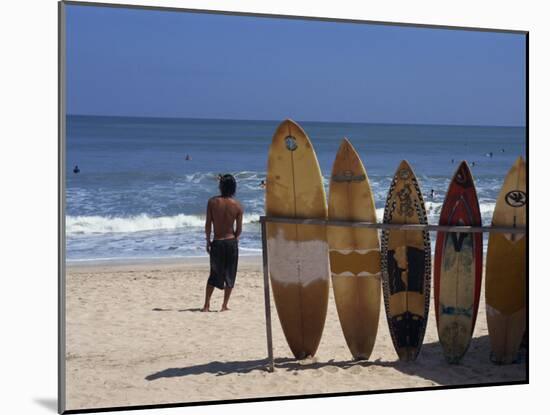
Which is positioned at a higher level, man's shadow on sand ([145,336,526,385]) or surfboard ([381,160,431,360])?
surfboard ([381,160,431,360])

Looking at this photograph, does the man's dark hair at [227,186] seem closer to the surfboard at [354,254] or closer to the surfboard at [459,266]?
the surfboard at [354,254]

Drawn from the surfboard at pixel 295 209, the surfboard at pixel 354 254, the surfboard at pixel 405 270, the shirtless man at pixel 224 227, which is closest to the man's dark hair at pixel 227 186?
the shirtless man at pixel 224 227

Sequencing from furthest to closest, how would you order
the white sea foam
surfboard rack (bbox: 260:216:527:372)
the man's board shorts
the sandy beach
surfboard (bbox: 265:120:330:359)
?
the white sea foam, the man's board shorts, surfboard (bbox: 265:120:330:359), surfboard rack (bbox: 260:216:527:372), the sandy beach

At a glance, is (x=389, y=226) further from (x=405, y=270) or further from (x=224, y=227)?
(x=224, y=227)

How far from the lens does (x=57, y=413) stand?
4598 millimetres

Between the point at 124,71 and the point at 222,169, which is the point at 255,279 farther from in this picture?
the point at 124,71

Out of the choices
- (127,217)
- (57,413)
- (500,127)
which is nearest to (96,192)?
(127,217)

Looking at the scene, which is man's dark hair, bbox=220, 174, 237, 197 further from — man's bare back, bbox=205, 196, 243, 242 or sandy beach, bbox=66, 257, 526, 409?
sandy beach, bbox=66, 257, 526, 409

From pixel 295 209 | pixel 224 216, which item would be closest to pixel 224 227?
pixel 224 216

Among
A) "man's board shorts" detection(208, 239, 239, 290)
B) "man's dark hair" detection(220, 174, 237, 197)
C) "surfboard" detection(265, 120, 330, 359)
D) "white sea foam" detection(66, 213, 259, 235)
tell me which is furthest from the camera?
"white sea foam" detection(66, 213, 259, 235)

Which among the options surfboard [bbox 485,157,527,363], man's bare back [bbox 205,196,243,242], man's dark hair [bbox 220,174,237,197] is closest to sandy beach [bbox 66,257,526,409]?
surfboard [bbox 485,157,527,363]

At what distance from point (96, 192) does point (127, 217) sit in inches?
12.4

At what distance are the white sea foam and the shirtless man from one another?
Result: 0.70 m

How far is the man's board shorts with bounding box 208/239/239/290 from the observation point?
5457 millimetres
